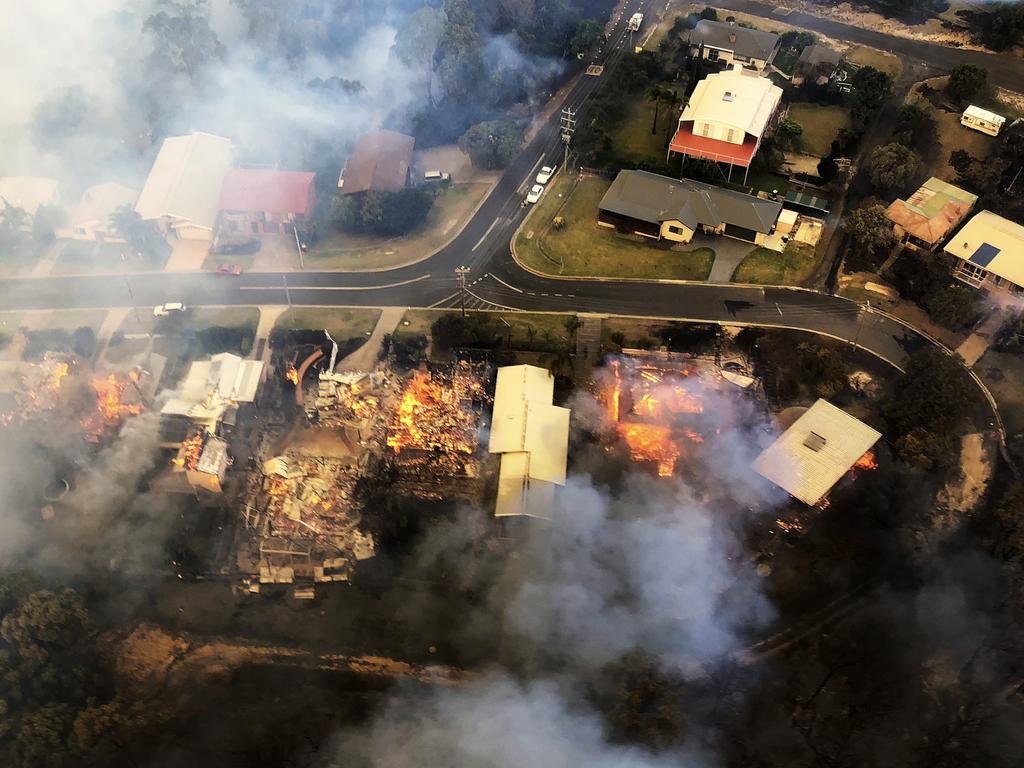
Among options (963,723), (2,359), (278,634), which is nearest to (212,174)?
(2,359)

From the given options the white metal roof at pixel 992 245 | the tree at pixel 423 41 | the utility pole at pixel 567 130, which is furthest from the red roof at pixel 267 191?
the white metal roof at pixel 992 245

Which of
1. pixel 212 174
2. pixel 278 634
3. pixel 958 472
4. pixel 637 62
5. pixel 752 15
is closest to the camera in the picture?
pixel 278 634

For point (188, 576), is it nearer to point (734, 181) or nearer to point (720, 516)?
point (720, 516)

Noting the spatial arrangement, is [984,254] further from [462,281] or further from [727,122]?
[462,281]

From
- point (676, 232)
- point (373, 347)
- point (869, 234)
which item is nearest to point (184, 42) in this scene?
point (373, 347)

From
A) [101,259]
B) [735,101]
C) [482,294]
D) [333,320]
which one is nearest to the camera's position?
[333,320]

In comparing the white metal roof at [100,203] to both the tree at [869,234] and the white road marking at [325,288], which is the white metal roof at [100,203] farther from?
the tree at [869,234]
